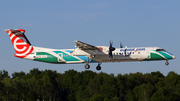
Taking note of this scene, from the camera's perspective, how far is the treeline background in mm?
75875

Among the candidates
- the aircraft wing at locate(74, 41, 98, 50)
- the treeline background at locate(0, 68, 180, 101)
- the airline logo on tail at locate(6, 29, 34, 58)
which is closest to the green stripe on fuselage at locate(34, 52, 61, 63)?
the airline logo on tail at locate(6, 29, 34, 58)

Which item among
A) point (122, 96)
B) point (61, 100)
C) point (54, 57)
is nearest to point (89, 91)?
point (122, 96)

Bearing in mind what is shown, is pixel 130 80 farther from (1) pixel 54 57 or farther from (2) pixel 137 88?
(1) pixel 54 57

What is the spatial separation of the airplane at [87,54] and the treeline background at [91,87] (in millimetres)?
32112

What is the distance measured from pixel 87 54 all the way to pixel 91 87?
50.0 metres

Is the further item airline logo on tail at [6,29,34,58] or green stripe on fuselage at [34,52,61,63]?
airline logo on tail at [6,29,34,58]

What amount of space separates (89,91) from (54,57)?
4758 centimetres

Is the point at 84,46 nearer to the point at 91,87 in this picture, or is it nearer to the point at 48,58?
the point at 48,58

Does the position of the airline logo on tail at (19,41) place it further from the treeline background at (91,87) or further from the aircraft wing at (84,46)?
the treeline background at (91,87)

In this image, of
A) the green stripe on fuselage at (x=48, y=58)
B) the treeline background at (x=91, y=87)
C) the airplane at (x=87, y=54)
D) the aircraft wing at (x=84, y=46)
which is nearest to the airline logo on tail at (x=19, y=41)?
the airplane at (x=87, y=54)

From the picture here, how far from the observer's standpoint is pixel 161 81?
88.0 m

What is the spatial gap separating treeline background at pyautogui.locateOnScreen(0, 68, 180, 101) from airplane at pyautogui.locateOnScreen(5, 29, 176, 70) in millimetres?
32112

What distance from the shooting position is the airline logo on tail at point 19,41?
4350cm

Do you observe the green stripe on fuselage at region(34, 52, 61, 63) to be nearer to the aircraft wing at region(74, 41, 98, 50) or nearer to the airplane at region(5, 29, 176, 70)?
the airplane at region(5, 29, 176, 70)
